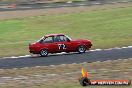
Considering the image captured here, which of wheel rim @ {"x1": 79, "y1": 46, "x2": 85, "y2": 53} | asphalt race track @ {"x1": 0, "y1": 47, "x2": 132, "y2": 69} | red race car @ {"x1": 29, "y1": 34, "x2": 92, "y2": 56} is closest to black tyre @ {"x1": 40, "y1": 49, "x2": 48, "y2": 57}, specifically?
red race car @ {"x1": 29, "y1": 34, "x2": 92, "y2": 56}

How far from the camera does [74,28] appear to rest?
41.4 m

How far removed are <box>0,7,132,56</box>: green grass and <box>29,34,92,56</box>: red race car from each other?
6.44 ft

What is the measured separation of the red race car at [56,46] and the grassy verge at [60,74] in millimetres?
4340

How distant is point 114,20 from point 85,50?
17.2 meters

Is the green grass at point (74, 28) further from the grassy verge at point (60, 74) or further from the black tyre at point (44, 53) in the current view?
the grassy verge at point (60, 74)

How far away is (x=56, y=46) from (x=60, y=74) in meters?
6.83

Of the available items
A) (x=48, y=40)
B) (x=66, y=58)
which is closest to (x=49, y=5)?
(x=48, y=40)

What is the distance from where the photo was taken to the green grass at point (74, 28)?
107ft

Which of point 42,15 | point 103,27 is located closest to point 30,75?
point 103,27

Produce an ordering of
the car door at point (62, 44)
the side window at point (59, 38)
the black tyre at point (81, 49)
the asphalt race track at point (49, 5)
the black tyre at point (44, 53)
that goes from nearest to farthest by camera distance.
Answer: the black tyre at point (44, 53) < the car door at point (62, 44) < the side window at point (59, 38) < the black tyre at point (81, 49) < the asphalt race track at point (49, 5)

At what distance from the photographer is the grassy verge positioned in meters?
18.8

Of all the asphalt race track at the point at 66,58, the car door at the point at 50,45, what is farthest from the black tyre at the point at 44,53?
the asphalt race track at the point at 66,58

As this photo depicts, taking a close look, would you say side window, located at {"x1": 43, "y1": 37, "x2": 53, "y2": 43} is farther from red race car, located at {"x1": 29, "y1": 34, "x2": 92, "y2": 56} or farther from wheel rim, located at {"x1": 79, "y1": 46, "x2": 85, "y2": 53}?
wheel rim, located at {"x1": 79, "y1": 46, "x2": 85, "y2": 53}

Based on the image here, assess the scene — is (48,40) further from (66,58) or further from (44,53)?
(66,58)
